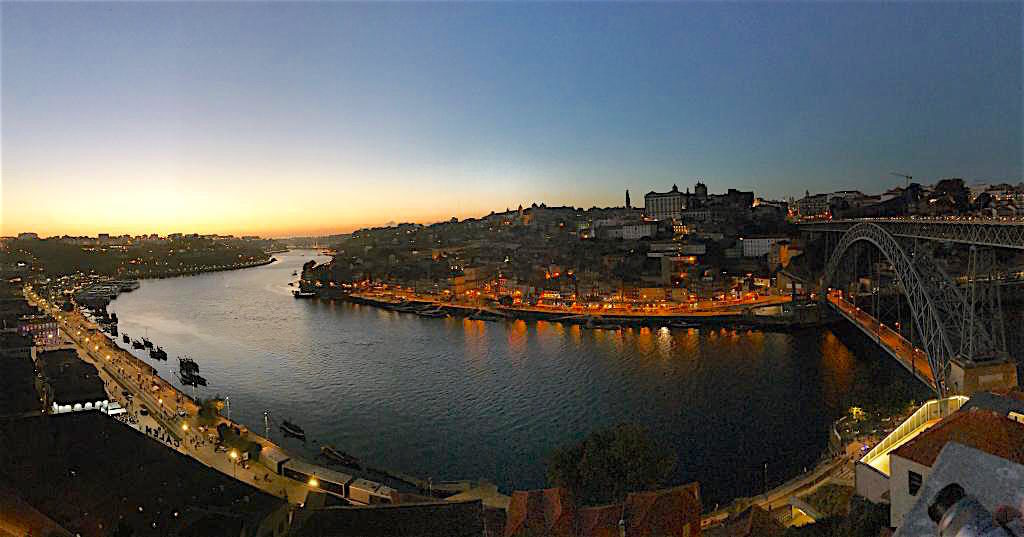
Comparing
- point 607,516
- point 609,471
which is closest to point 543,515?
point 607,516

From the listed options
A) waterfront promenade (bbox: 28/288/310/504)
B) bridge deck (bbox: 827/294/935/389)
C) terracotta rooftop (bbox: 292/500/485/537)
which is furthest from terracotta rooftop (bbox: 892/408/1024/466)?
bridge deck (bbox: 827/294/935/389)

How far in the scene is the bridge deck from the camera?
767 cm

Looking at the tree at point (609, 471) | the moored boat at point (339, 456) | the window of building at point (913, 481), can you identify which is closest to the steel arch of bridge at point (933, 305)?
the tree at point (609, 471)

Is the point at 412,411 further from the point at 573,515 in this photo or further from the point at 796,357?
the point at 796,357

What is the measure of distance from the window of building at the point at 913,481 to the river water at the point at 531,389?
10.6 feet

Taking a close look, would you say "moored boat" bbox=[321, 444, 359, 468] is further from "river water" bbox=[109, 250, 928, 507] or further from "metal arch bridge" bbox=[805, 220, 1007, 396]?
"metal arch bridge" bbox=[805, 220, 1007, 396]

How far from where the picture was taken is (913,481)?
2297mm

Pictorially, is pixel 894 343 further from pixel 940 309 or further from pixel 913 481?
pixel 913 481

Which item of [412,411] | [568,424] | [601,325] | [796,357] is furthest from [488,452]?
[601,325]

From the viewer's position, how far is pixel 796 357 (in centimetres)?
1064

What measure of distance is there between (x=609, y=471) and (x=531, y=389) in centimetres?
461

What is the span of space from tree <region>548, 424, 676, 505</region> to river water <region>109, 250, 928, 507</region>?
45.3 inches

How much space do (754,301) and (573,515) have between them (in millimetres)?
14325

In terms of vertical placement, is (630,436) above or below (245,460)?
above
